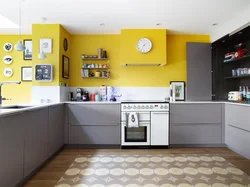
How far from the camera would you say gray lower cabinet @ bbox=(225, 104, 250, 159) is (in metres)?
3.09

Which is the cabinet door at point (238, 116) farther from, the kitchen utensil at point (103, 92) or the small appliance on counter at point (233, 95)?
the kitchen utensil at point (103, 92)

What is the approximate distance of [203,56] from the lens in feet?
14.3

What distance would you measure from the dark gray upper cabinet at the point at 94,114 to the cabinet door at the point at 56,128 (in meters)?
0.24

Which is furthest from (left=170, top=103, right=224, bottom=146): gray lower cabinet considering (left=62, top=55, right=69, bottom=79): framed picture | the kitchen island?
(left=62, top=55, right=69, bottom=79): framed picture

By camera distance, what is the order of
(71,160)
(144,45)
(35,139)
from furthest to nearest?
1. (144,45)
2. (71,160)
3. (35,139)

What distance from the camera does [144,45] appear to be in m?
4.12

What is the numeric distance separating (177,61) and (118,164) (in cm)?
271

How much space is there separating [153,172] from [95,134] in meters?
1.51

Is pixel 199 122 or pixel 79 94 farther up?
pixel 79 94

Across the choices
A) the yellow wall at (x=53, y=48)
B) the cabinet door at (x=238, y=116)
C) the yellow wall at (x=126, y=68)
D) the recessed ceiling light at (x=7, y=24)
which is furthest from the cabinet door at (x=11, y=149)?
the cabinet door at (x=238, y=116)

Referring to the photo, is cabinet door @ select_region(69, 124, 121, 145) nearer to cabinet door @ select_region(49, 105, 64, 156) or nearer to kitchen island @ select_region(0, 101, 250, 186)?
kitchen island @ select_region(0, 101, 250, 186)

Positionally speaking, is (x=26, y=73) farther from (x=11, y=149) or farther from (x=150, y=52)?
(x=11, y=149)

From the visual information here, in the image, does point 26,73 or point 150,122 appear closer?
point 150,122

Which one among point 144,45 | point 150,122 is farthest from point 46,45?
point 150,122
